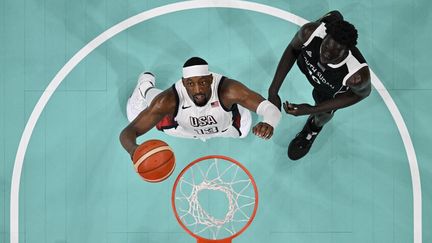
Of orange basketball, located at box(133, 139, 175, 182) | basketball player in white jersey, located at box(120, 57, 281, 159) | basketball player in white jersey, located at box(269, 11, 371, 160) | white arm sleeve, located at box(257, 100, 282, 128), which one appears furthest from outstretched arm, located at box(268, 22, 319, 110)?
orange basketball, located at box(133, 139, 175, 182)

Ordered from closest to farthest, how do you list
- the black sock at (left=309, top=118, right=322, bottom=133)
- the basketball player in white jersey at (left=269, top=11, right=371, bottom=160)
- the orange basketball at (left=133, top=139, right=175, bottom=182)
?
1. the basketball player in white jersey at (left=269, top=11, right=371, bottom=160)
2. the orange basketball at (left=133, top=139, right=175, bottom=182)
3. the black sock at (left=309, top=118, right=322, bottom=133)

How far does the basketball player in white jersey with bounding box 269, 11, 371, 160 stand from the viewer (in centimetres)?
321

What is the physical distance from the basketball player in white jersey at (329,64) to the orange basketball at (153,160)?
971mm

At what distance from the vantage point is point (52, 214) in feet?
15.1

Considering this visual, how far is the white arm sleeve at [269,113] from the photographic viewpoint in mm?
3465

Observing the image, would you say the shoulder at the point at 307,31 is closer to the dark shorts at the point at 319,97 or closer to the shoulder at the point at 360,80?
the shoulder at the point at 360,80

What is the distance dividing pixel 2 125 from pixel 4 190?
0.64 m

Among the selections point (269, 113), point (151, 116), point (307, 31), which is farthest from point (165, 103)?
point (307, 31)

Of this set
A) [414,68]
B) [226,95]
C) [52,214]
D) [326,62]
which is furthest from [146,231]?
[414,68]

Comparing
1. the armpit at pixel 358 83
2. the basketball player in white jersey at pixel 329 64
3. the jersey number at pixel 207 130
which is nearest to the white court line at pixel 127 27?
the basketball player in white jersey at pixel 329 64

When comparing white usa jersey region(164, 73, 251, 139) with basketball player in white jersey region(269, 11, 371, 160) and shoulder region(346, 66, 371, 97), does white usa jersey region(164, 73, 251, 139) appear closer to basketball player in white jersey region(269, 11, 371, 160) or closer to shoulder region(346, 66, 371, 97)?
basketball player in white jersey region(269, 11, 371, 160)

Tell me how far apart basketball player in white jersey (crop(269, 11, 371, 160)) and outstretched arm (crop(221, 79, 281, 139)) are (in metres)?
0.13

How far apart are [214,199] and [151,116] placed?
1.24 metres

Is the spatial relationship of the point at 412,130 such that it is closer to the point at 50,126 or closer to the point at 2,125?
the point at 50,126
